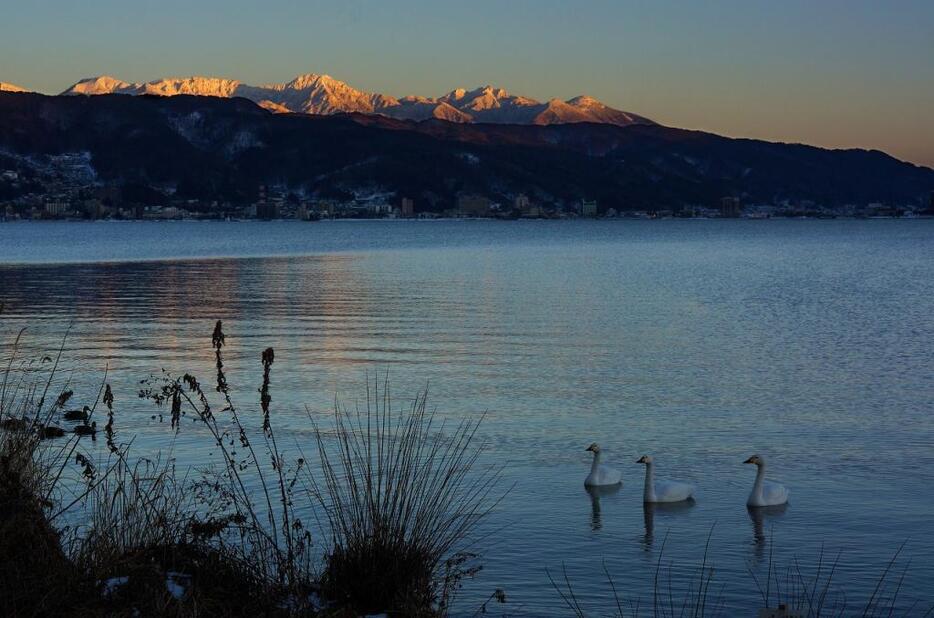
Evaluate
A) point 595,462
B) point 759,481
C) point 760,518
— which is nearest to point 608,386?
Result: point 595,462

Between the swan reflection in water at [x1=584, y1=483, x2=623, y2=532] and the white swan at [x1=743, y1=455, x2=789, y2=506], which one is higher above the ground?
the white swan at [x1=743, y1=455, x2=789, y2=506]

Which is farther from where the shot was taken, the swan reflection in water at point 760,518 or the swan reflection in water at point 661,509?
the swan reflection in water at point 661,509

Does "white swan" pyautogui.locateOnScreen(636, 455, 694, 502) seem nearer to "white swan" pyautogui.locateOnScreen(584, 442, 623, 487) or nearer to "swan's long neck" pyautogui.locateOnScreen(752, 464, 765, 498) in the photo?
"white swan" pyautogui.locateOnScreen(584, 442, 623, 487)

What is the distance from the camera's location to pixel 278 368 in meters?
26.0

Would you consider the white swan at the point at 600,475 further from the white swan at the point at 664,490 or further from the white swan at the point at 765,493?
the white swan at the point at 765,493

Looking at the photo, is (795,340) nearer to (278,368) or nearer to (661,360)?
(661,360)

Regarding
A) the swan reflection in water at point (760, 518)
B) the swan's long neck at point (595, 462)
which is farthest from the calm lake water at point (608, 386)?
the swan's long neck at point (595, 462)

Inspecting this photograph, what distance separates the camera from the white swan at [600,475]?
1573 centimetres

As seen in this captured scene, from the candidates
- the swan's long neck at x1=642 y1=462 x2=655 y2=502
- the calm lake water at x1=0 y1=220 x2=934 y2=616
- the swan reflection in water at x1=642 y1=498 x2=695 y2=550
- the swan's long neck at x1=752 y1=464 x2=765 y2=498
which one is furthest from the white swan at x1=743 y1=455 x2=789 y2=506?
the swan's long neck at x1=642 y1=462 x2=655 y2=502

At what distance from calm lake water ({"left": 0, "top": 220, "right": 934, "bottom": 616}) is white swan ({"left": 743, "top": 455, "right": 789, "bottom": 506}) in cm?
28

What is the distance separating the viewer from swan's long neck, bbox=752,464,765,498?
14.8 meters

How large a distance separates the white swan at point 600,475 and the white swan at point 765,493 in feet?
5.83

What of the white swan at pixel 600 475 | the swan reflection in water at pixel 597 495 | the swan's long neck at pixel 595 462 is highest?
the swan's long neck at pixel 595 462

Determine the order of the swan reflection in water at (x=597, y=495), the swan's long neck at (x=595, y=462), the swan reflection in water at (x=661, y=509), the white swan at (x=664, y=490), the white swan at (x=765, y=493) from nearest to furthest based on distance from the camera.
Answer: the swan reflection in water at (x=597, y=495) < the swan reflection in water at (x=661, y=509) < the white swan at (x=765, y=493) < the white swan at (x=664, y=490) < the swan's long neck at (x=595, y=462)
